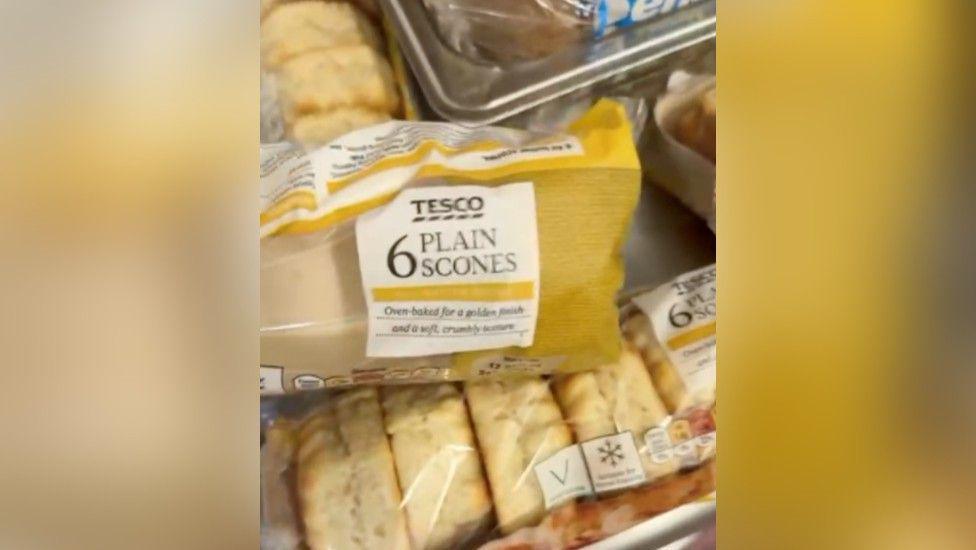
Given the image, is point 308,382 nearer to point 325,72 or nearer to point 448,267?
point 448,267

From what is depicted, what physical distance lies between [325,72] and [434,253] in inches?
7.5

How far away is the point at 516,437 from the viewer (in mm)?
668

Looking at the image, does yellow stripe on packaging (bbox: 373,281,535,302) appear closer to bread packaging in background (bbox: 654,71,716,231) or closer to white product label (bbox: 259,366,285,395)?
white product label (bbox: 259,366,285,395)

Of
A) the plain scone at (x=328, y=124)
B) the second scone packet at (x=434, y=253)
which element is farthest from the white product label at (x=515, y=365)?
the plain scone at (x=328, y=124)

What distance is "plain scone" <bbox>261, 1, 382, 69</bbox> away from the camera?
0.63 metres

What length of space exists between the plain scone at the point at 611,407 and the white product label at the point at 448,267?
101 mm

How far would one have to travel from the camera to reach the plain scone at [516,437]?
0.66m

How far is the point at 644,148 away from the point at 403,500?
0.37 meters

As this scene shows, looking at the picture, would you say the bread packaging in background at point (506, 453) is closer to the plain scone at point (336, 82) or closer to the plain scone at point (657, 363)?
the plain scone at point (657, 363)
